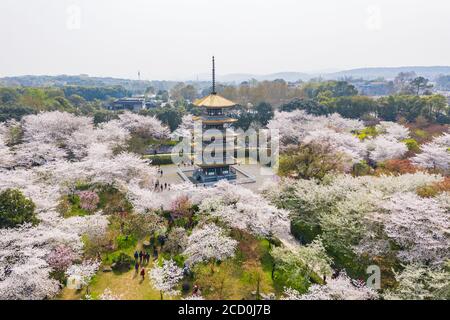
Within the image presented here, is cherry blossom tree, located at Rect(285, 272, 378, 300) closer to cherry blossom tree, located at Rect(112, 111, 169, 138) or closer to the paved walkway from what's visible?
the paved walkway

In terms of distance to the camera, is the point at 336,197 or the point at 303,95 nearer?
the point at 336,197

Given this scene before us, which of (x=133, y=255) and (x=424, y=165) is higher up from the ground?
(x=424, y=165)

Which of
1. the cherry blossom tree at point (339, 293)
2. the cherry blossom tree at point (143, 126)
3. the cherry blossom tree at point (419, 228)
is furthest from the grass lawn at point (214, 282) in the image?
the cherry blossom tree at point (143, 126)

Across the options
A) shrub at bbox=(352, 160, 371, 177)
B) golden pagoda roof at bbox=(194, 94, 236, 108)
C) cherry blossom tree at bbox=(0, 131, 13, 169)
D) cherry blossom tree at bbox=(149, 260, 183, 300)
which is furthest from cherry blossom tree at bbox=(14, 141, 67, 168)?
shrub at bbox=(352, 160, 371, 177)

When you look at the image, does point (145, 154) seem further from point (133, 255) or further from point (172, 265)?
point (172, 265)

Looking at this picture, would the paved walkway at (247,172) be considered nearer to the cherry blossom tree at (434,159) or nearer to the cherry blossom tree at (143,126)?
the cherry blossom tree at (143,126)

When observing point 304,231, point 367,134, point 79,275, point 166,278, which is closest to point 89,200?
point 79,275

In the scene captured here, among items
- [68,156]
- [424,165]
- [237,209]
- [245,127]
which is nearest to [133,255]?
[237,209]
